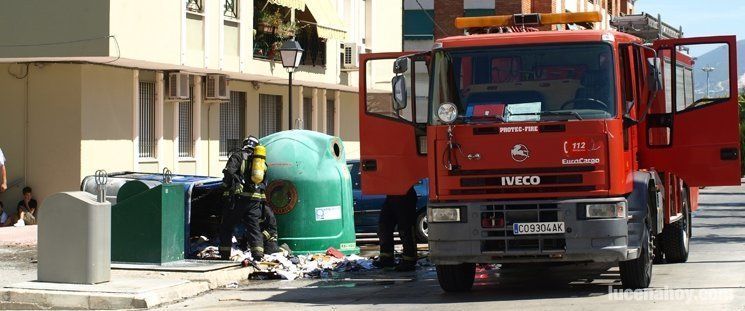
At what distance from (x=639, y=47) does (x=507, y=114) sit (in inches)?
67.5

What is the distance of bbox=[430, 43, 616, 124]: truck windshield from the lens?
1284 centimetres

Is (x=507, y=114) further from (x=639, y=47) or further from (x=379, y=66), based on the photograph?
(x=379, y=66)

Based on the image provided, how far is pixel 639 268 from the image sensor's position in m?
13.3

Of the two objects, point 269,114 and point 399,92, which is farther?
point 269,114

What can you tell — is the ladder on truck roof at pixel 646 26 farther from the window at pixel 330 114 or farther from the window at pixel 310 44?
the window at pixel 330 114

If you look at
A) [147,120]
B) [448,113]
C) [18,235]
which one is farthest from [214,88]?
[448,113]

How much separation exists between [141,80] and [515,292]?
44.4 feet

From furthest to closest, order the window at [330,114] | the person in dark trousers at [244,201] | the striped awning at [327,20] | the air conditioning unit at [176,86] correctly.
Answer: the window at [330,114] → the striped awning at [327,20] → the air conditioning unit at [176,86] → the person in dark trousers at [244,201]

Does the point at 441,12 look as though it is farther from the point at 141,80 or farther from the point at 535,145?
the point at 535,145

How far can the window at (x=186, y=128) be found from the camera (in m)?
27.0

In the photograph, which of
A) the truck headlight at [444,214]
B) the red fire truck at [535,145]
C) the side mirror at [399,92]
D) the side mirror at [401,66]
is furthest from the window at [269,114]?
the truck headlight at [444,214]

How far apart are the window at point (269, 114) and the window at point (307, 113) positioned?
1.85 metres

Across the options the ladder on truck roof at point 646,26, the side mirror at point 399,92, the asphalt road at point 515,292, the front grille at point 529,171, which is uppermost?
the ladder on truck roof at point 646,26

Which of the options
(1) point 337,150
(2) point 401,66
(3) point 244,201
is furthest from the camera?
(1) point 337,150
